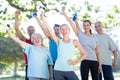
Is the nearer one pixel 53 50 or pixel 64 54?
pixel 64 54

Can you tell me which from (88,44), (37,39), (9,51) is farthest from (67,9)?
(9,51)

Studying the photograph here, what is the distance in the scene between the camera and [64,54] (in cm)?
502

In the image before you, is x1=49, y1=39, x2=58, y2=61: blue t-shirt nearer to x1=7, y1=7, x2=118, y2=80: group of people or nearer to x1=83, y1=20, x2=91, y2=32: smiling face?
x1=7, y1=7, x2=118, y2=80: group of people

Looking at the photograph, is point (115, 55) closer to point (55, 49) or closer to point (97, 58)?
point (97, 58)

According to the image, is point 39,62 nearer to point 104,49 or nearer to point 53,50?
point 53,50

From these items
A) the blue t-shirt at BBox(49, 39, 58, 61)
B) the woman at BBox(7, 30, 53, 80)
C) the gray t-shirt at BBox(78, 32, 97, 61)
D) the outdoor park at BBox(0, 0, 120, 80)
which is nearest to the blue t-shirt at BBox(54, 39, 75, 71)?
the woman at BBox(7, 30, 53, 80)

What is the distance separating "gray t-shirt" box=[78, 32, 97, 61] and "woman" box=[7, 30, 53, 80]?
2.58 ft

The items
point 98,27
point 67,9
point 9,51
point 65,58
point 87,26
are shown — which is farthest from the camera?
point 9,51

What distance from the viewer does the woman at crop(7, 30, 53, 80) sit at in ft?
17.0

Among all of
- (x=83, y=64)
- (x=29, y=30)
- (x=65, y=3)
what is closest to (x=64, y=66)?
(x=83, y=64)

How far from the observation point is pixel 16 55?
35375 millimetres

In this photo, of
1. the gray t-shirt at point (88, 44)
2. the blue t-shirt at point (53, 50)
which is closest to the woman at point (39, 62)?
the blue t-shirt at point (53, 50)

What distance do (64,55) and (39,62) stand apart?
0.42m

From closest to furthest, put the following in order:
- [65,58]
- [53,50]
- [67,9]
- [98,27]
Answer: [65,58] < [53,50] < [98,27] < [67,9]
